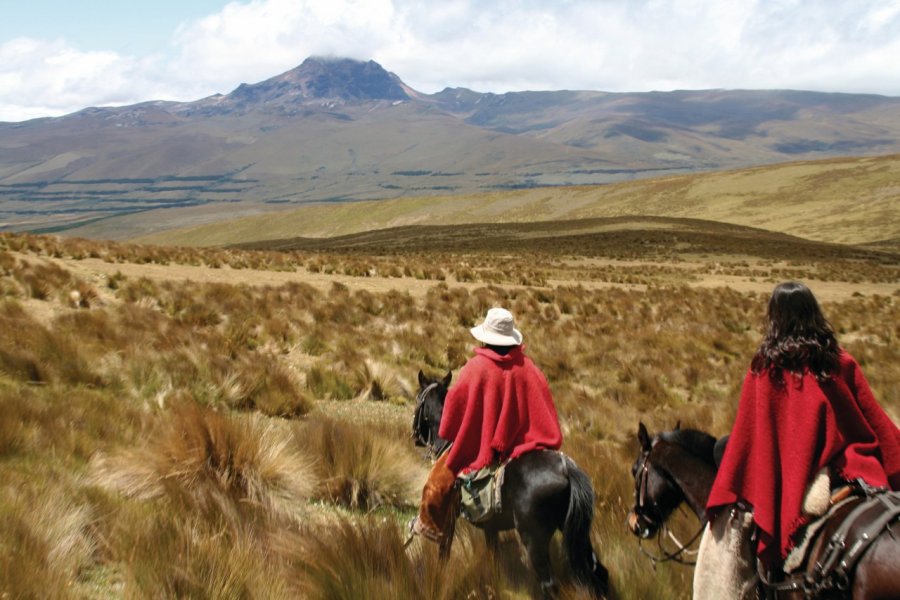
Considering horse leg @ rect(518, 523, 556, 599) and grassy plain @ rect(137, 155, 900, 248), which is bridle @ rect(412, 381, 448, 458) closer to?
horse leg @ rect(518, 523, 556, 599)

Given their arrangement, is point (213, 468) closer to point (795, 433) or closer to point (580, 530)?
point (580, 530)

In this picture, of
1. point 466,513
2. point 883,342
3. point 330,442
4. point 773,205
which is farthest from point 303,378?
point 773,205

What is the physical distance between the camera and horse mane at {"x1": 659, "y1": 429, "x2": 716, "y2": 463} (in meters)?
4.04

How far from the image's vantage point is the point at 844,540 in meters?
2.99

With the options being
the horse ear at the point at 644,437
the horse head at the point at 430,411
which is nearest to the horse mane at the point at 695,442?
the horse ear at the point at 644,437

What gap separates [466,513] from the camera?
4.44 meters

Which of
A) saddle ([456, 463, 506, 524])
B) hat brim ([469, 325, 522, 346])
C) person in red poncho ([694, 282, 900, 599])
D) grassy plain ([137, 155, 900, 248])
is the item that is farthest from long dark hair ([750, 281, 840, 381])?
grassy plain ([137, 155, 900, 248])

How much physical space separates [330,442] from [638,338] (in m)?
A: 12.3

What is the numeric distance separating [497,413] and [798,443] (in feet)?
5.95

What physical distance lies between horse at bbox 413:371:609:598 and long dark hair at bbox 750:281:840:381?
1285 millimetres

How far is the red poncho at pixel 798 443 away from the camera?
3.19 meters

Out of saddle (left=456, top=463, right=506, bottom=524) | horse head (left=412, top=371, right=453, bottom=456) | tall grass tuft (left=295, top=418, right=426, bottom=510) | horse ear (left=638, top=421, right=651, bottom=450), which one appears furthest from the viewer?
tall grass tuft (left=295, top=418, right=426, bottom=510)

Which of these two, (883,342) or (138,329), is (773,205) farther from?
(138,329)

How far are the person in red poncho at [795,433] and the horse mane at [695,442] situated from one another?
1.88ft
